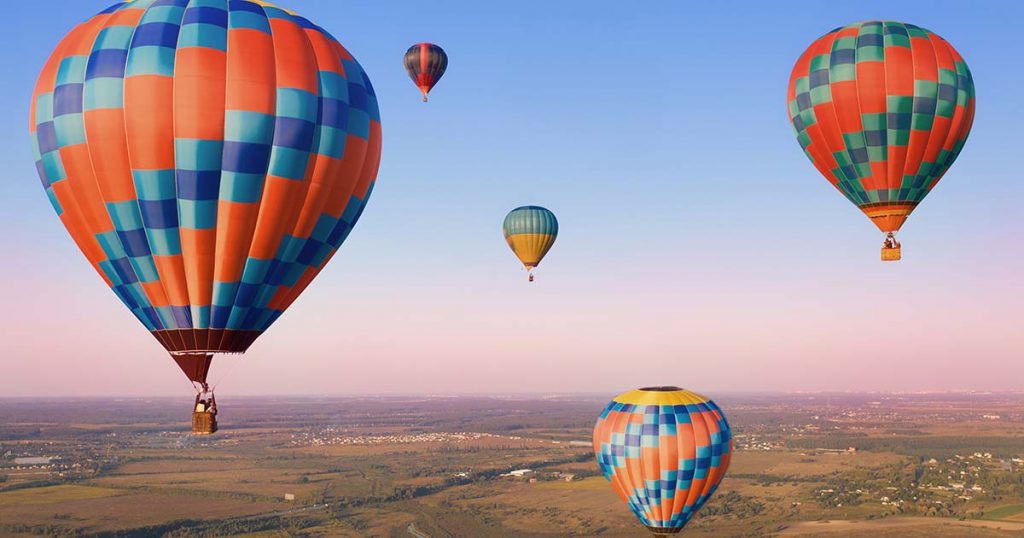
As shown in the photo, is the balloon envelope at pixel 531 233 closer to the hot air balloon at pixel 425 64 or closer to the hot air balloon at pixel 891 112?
the hot air balloon at pixel 425 64

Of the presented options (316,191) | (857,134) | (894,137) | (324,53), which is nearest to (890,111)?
(894,137)

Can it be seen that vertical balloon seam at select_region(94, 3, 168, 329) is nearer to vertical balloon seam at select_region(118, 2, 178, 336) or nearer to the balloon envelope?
vertical balloon seam at select_region(118, 2, 178, 336)

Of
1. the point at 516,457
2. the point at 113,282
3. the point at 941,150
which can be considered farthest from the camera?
the point at 516,457

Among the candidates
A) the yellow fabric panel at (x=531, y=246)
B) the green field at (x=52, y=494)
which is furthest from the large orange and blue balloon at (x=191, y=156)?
the green field at (x=52, y=494)

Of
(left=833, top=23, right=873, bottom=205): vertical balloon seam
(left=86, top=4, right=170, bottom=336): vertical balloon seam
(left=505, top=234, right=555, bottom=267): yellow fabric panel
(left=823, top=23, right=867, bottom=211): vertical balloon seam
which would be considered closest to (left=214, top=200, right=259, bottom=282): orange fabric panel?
(left=86, top=4, right=170, bottom=336): vertical balloon seam

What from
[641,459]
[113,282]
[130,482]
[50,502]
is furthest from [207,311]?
[130,482]

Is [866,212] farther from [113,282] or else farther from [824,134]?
[113,282]
